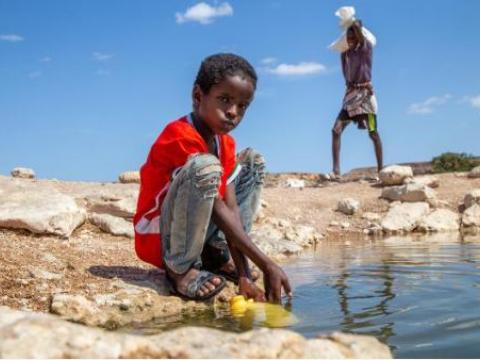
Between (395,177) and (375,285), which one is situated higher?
(395,177)

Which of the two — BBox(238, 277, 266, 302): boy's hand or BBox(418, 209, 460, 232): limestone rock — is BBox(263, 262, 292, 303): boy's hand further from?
BBox(418, 209, 460, 232): limestone rock

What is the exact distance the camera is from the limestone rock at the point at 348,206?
28.8ft

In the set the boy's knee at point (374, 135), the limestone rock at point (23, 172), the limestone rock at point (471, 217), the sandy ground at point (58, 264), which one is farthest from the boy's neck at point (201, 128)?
the limestone rock at point (23, 172)

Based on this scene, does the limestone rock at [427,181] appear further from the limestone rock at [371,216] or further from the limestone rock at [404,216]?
the limestone rock at [371,216]

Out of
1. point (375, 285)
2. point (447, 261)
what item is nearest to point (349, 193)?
point (447, 261)

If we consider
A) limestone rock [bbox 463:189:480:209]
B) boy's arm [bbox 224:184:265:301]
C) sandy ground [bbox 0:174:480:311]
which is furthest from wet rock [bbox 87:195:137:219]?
limestone rock [bbox 463:189:480:209]

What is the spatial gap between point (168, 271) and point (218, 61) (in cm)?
120

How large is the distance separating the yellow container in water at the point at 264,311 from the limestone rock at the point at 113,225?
9.16 ft

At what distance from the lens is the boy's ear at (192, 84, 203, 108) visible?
335 cm

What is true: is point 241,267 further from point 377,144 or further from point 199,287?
point 377,144

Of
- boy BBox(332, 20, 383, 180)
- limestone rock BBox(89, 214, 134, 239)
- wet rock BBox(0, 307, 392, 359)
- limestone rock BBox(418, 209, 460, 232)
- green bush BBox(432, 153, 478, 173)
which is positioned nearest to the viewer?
wet rock BBox(0, 307, 392, 359)

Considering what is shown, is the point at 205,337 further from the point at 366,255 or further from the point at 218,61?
the point at 366,255

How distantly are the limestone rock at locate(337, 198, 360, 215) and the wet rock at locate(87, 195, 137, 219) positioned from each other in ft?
11.1

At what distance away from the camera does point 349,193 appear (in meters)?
9.59
